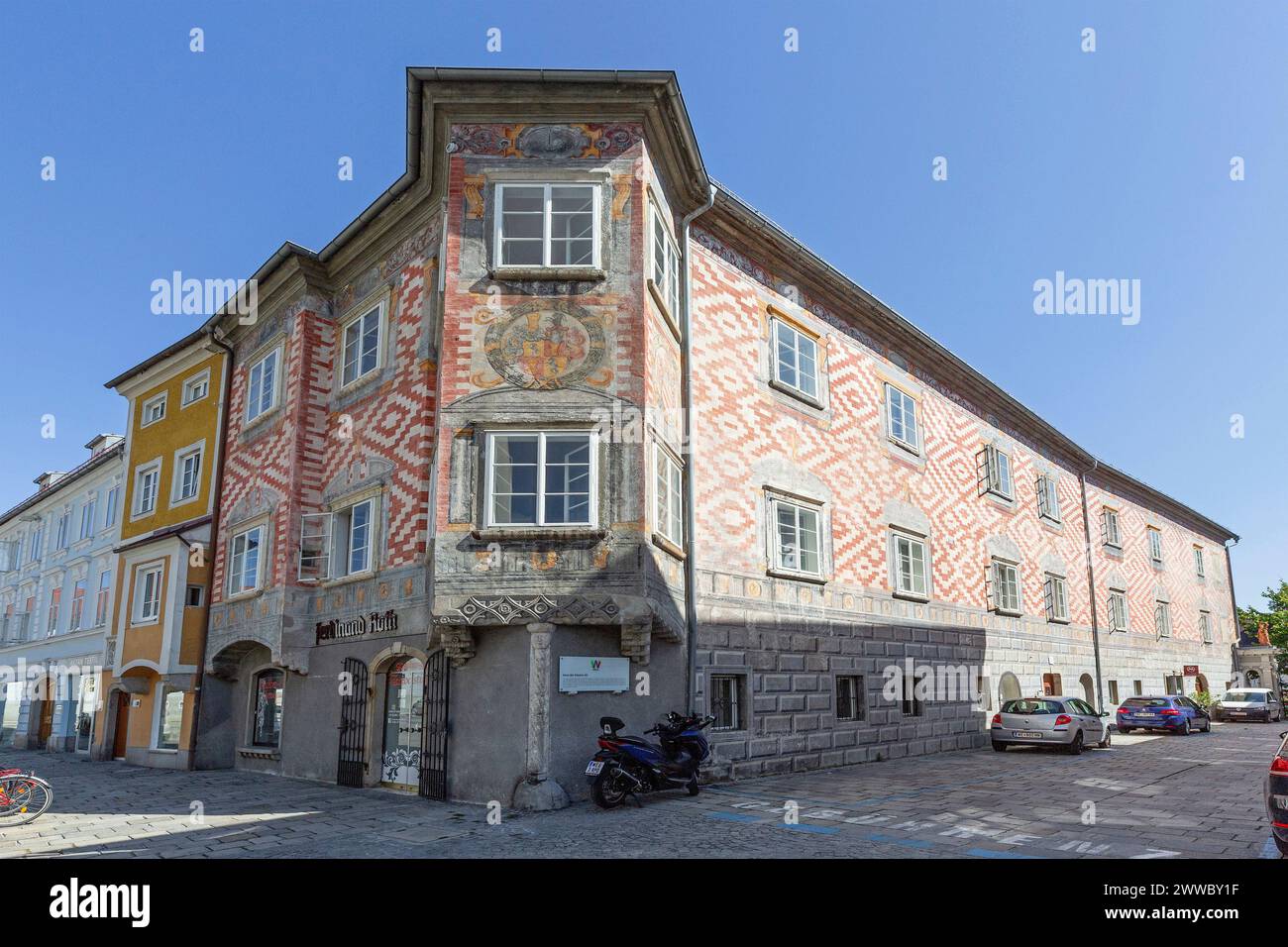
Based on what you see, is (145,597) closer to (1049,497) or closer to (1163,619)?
(1049,497)

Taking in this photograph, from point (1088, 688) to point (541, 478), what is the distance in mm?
24369

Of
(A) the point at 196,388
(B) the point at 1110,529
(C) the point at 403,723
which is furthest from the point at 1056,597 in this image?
(A) the point at 196,388

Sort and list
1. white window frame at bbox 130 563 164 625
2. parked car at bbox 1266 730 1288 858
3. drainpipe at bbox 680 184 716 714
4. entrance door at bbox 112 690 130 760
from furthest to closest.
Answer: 1. entrance door at bbox 112 690 130 760
2. white window frame at bbox 130 563 164 625
3. drainpipe at bbox 680 184 716 714
4. parked car at bbox 1266 730 1288 858

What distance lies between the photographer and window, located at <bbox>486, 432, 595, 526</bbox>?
12.6 meters

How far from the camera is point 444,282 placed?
1353cm

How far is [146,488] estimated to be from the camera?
24672 millimetres

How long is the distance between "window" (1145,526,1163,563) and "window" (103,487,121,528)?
39.4 m

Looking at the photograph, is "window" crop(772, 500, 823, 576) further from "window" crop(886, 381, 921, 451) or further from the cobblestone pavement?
"window" crop(886, 381, 921, 451)

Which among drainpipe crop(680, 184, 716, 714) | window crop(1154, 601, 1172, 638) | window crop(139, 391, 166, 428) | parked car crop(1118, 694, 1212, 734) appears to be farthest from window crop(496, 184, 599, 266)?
window crop(1154, 601, 1172, 638)

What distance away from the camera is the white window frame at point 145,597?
2114 cm

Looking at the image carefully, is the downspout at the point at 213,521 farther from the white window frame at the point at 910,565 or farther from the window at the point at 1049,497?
the window at the point at 1049,497

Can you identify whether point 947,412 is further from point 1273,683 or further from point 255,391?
point 1273,683

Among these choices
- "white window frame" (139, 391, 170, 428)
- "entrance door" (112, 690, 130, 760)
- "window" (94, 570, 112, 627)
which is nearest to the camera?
"entrance door" (112, 690, 130, 760)
